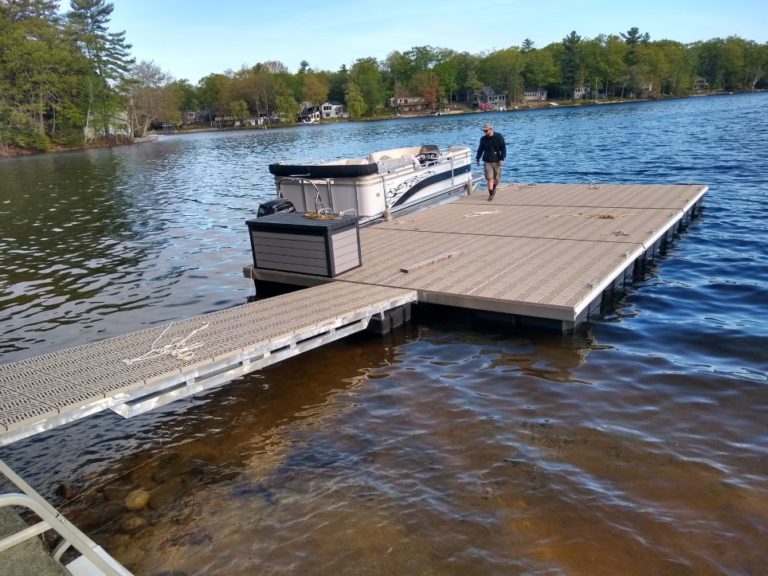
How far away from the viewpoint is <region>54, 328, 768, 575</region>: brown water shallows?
3756mm

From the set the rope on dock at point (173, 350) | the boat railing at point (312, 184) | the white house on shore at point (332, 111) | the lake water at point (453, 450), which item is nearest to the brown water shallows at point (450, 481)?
the lake water at point (453, 450)

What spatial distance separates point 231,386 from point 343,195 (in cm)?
545

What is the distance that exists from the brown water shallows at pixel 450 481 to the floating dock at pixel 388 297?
0.66 metres

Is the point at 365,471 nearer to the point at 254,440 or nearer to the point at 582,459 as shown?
the point at 254,440

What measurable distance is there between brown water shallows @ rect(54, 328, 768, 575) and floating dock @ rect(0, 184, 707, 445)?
2.18ft

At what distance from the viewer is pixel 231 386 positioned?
6.38 metres

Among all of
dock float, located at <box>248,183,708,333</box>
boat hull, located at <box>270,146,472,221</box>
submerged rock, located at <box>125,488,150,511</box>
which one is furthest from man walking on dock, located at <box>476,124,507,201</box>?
submerged rock, located at <box>125,488,150,511</box>

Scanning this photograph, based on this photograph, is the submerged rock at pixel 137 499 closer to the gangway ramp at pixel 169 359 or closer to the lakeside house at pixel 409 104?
the gangway ramp at pixel 169 359

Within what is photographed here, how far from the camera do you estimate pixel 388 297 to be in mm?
7066

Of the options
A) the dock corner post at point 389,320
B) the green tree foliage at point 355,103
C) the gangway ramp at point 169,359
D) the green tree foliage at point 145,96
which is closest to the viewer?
the gangway ramp at point 169,359

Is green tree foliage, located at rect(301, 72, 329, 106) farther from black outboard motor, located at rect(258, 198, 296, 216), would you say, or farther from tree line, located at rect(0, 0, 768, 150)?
black outboard motor, located at rect(258, 198, 296, 216)

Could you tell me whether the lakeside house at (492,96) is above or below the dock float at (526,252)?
above

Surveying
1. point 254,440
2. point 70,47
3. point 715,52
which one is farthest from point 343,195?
point 715,52

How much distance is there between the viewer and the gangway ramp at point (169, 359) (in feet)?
14.3
